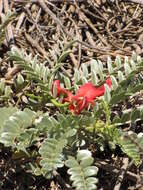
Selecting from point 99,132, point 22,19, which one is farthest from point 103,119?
point 22,19

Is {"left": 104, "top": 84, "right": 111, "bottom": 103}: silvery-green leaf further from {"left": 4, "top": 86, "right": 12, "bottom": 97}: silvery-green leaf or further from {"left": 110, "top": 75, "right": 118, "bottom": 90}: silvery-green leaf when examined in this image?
{"left": 4, "top": 86, "right": 12, "bottom": 97}: silvery-green leaf

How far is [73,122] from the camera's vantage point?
1.55 m

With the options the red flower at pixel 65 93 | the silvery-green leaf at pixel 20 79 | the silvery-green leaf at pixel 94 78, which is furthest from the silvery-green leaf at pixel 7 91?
the silvery-green leaf at pixel 94 78

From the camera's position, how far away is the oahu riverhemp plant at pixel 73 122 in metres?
1.44

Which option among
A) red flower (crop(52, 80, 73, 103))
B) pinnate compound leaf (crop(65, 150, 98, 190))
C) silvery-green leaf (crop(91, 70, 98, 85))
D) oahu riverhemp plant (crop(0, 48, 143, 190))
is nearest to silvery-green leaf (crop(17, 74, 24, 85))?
oahu riverhemp plant (crop(0, 48, 143, 190))

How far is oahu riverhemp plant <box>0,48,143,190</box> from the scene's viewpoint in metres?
1.44

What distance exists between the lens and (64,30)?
2088 millimetres

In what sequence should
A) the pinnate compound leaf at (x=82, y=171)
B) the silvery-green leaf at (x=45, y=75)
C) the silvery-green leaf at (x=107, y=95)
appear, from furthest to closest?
the silvery-green leaf at (x=45, y=75) → the silvery-green leaf at (x=107, y=95) → the pinnate compound leaf at (x=82, y=171)

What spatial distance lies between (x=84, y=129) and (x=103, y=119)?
129 millimetres

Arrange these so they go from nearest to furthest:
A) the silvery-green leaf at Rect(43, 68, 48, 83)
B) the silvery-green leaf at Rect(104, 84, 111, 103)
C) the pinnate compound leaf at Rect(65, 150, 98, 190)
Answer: the pinnate compound leaf at Rect(65, 150, 98, 190) < the silvery-green leaf at Rect(104, 84, 111, 103) < the silvery-green leaf at Rect(43, 68, 48, 83)

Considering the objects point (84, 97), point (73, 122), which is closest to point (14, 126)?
point (73, 122)

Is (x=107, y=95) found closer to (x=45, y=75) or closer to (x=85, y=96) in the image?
(x=85, y=96)

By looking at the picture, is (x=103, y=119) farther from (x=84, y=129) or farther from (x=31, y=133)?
(x=31, y=133)

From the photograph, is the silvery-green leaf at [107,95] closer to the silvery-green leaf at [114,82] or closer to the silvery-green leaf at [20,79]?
the silvery-green leaf at [114,82]
